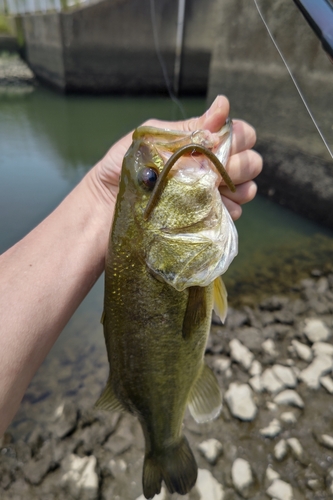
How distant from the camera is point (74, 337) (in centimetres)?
351

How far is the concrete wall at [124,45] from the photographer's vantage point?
12.1m

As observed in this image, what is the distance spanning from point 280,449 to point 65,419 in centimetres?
166

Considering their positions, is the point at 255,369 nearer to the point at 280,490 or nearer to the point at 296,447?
the point at 296,447

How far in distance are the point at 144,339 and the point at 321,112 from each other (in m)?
4.55

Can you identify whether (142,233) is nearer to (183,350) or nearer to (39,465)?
(183,350)

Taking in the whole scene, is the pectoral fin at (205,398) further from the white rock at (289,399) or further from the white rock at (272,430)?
the white rock at (289,399)

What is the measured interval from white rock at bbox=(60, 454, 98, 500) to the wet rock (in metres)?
0.20

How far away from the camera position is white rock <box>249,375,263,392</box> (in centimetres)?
297

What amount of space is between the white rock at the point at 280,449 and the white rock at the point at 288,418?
165mm

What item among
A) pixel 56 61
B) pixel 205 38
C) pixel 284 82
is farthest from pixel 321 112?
pixel 56 61

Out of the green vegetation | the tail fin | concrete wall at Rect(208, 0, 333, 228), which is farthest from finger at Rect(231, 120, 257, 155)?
the green vegetation

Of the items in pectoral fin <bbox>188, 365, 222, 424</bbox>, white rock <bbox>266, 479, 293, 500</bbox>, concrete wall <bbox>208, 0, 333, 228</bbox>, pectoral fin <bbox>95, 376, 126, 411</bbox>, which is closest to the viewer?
pectoral fin <bbox>95, 376, 126, 411</bbox>

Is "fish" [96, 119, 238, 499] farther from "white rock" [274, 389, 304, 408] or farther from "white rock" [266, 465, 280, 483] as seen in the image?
"white rock" [274, 389, 304, 408]

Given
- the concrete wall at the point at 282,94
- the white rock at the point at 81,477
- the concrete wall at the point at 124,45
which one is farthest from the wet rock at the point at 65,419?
the concrete wall at the point at 124,45
